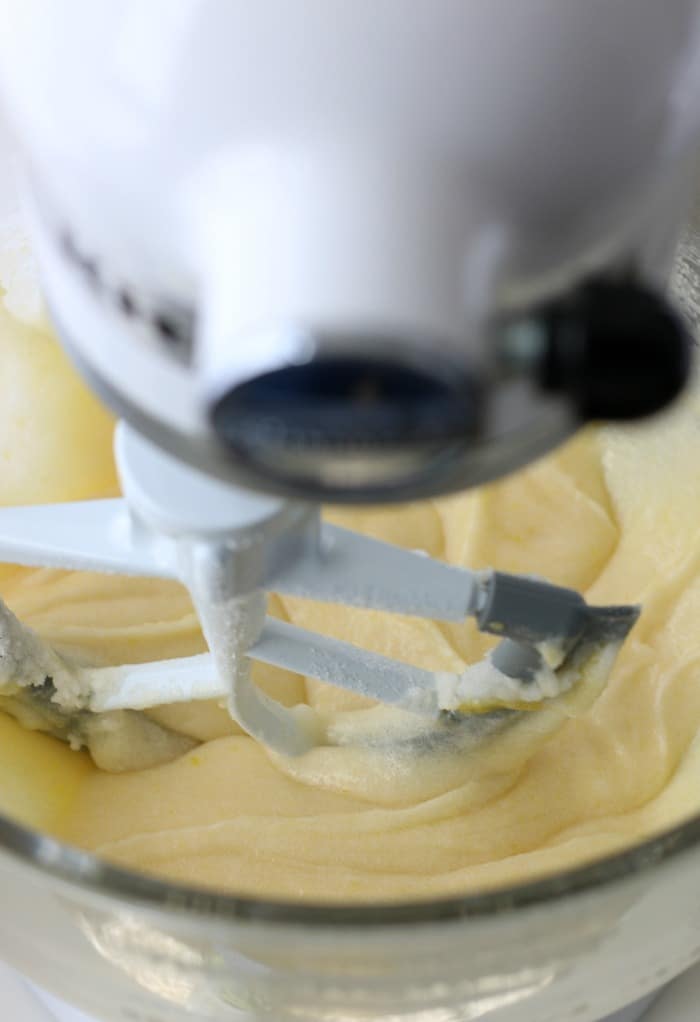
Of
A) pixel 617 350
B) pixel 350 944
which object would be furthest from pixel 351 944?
pixel 617 350

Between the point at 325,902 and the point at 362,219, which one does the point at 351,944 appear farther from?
the point at 362,219

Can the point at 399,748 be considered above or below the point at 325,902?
below

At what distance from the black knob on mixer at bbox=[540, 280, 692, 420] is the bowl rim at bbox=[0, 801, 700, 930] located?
193 millimetres

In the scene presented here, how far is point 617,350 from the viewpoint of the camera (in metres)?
0.22

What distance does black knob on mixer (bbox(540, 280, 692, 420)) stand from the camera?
214mm

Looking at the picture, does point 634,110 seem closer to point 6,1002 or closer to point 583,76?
point 583,76

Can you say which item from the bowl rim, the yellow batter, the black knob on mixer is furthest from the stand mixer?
the yellow batter

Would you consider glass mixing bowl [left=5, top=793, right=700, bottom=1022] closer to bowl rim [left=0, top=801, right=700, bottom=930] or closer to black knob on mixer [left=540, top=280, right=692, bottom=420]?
bowl rim [left=0, top=801, right=700, bottom=930]

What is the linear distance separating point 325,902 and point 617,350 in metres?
0.22

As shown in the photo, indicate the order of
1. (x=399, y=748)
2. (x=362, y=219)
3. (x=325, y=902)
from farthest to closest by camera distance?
1. (x=399, y=748)
2. (x=325, y=902)
3. (x=362, y=219)

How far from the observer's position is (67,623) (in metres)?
0.68

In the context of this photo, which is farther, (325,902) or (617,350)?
(325,902)

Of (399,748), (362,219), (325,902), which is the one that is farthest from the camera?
(399,748)

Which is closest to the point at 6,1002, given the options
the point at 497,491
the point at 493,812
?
the point at 493,812
